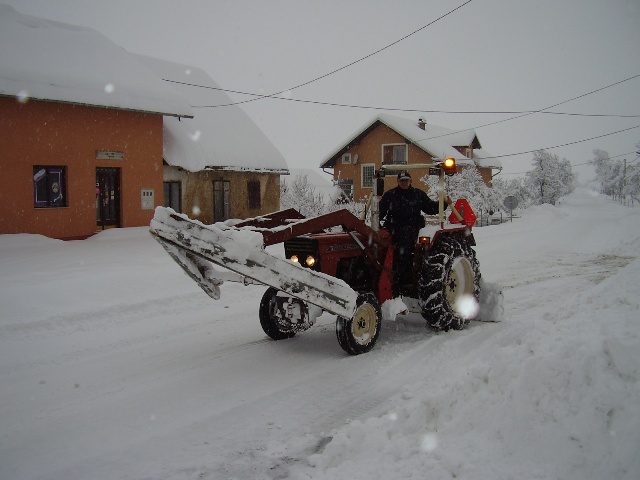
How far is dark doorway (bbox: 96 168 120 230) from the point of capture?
1733 centimetres

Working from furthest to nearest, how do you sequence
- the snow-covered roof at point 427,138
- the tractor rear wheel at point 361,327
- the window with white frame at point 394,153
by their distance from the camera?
1. the window with white frame at point 394,153
2. the snow-covered roof at point 427,138
3. the tractor rear wheel at point 361,327

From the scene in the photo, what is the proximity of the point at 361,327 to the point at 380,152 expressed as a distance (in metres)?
33.1

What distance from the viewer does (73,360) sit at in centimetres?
549

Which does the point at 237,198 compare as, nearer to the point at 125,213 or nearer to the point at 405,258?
the point at 125,213

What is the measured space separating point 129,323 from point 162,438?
3579mm

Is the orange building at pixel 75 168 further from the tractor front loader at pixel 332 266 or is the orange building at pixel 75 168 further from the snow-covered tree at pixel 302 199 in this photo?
the tractor front loader at pixel 332 266

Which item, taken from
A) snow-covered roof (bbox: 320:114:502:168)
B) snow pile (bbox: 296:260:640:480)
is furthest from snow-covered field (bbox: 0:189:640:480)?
snow-covered roof (bbox: 320:114:502:168)

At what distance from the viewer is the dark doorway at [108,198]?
17.3m

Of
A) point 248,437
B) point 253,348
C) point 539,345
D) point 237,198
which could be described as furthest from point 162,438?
point 237,198

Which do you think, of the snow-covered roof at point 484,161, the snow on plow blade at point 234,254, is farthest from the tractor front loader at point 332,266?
the snow-covered roof at point 484,161

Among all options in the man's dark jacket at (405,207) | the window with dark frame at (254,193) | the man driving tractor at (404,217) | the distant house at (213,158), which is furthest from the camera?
the window with dark frame at (254,193)

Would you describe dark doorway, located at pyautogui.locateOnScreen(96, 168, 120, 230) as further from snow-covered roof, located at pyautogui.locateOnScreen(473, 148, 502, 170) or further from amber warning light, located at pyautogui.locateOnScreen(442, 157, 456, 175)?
snow-covered roof, located at pyautogui.locateOnScreen(473, 148, 502, 170)

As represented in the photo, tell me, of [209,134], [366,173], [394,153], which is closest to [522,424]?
[209,134]

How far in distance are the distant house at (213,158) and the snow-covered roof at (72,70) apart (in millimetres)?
2429
